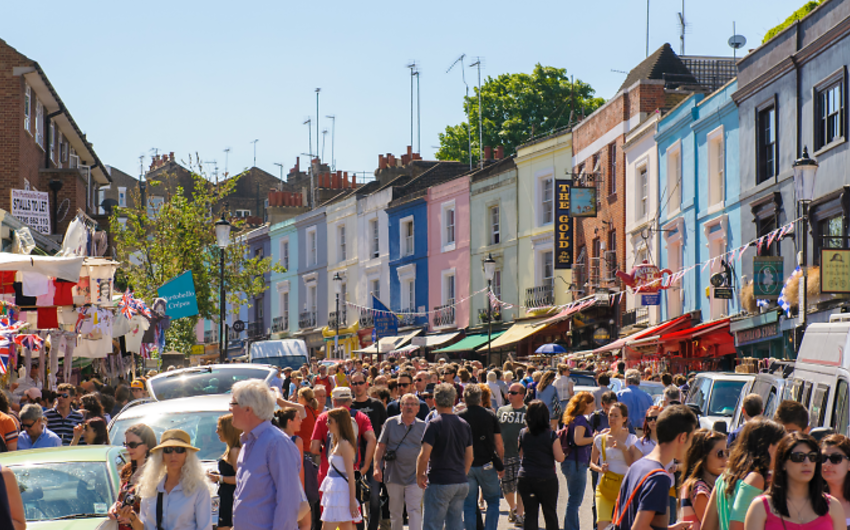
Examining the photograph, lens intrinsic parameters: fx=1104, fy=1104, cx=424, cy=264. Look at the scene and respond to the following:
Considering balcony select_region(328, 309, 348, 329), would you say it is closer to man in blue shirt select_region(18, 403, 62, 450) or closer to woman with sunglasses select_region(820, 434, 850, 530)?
man in blue shirt select_region(18, 403, 62, 450)

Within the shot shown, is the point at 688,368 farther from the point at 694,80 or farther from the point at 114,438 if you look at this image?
the point at 114,438

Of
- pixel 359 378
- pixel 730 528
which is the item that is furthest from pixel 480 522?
pixel 730 528

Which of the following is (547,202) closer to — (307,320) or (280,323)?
(307,320)

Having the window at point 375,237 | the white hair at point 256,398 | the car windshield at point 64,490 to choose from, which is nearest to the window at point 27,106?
the window at point 375,237

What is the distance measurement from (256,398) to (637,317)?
27.8 metres

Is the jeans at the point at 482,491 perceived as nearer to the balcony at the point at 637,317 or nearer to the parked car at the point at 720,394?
the parked car at the point at 720,394

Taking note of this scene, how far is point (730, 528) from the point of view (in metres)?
5.78

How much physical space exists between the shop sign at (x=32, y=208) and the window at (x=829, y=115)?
19.1 metres

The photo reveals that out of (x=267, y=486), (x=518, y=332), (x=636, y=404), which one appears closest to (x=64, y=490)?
(x=267, y=486)

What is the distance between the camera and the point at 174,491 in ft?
23.9

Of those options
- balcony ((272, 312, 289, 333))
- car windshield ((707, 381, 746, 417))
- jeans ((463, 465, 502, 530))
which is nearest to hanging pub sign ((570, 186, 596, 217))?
car windshield ((707, 381, 746, 417))

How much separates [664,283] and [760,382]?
58.8 feet

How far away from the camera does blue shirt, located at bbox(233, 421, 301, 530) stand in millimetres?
6758

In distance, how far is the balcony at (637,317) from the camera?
32.9 m
